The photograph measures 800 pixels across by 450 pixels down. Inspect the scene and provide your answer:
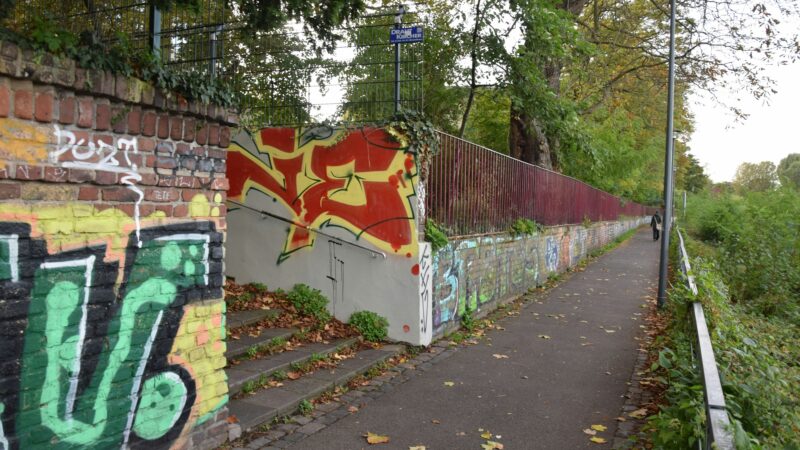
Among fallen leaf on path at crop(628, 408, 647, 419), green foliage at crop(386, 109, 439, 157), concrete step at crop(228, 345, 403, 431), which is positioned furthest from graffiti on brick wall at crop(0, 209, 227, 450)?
fallen leaf on path at crop(628, 408, 647, 419)

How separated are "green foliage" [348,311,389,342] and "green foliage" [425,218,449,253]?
42.4 inches

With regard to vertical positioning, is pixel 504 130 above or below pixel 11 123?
above

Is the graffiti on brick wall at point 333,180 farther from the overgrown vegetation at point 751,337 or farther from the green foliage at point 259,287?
the overgrown vegetation at point 751,337

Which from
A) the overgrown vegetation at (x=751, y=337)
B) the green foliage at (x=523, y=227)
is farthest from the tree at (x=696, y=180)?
the green foliage at (x=523, y=227)

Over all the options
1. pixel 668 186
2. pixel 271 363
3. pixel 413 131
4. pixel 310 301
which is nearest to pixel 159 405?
pixel 271 363

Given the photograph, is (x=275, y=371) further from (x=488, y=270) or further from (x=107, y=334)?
(x=488, y=270)

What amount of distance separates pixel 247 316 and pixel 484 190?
471 cm

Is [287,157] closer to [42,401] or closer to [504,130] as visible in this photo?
[42,401]

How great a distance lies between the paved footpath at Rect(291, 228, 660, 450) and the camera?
4.59 m

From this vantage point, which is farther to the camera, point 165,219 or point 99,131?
point 165,219

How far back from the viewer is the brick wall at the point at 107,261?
2.86 m

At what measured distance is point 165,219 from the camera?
3.66 meters

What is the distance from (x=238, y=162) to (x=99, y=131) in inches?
177

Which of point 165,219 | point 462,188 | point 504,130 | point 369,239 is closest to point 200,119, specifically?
point 165,219
